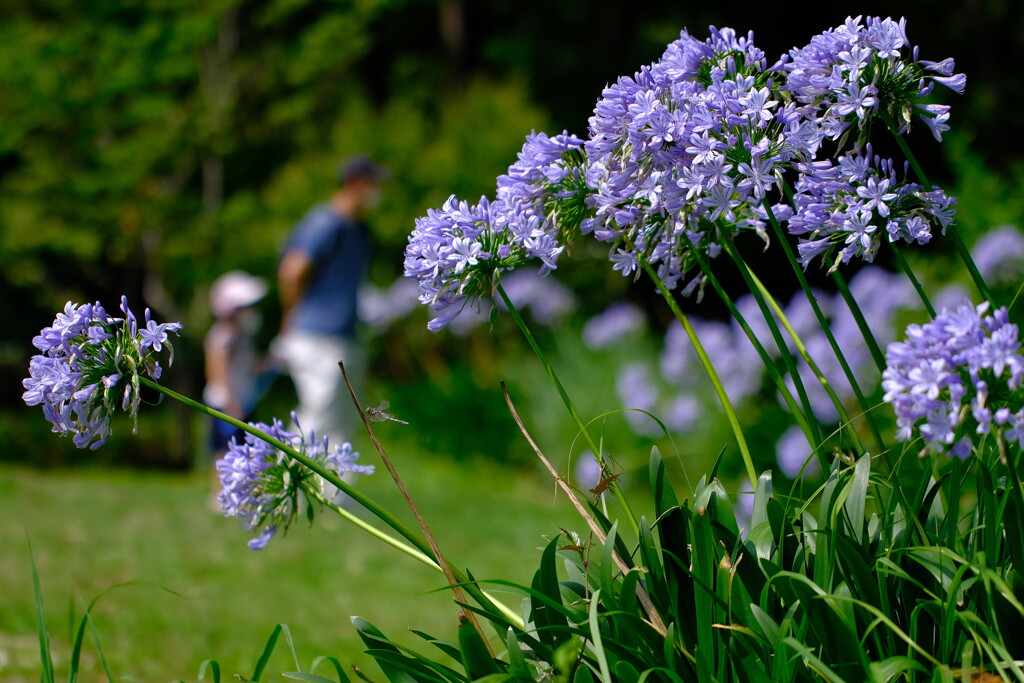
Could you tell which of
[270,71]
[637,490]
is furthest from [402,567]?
[270,71]

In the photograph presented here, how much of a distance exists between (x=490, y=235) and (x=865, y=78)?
630 millimetres

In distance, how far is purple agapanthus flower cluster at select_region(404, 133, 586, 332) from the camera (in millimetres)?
1565

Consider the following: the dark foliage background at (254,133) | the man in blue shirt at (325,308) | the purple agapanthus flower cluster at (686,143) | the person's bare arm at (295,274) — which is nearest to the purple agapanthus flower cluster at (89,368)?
the purple agapanthus flower cluster at (686,143)

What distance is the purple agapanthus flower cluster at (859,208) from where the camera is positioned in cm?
157

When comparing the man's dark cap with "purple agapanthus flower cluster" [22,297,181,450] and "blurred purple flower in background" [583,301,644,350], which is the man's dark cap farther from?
"purple agapanthus flower cluster" [22,297,181,450]

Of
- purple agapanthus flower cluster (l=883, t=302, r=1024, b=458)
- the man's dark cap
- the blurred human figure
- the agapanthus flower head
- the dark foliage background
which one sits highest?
the dark foliage background

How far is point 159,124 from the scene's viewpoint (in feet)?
34.4

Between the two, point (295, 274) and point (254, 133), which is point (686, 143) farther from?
point (254, 133)

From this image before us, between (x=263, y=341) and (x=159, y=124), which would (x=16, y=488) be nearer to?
(x=159, y=124)

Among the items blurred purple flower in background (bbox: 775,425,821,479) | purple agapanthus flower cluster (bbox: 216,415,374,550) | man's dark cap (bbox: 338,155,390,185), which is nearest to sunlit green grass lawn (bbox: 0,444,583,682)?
purple agapanthus flower cluster (bbox: 216,415,374,550)

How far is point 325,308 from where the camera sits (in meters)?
6.82

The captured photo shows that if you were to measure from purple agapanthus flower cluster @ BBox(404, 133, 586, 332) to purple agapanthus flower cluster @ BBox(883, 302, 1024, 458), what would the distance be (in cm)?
59

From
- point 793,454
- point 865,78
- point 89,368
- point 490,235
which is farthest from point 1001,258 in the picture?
A: point 89,368

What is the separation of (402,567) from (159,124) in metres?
7.08
